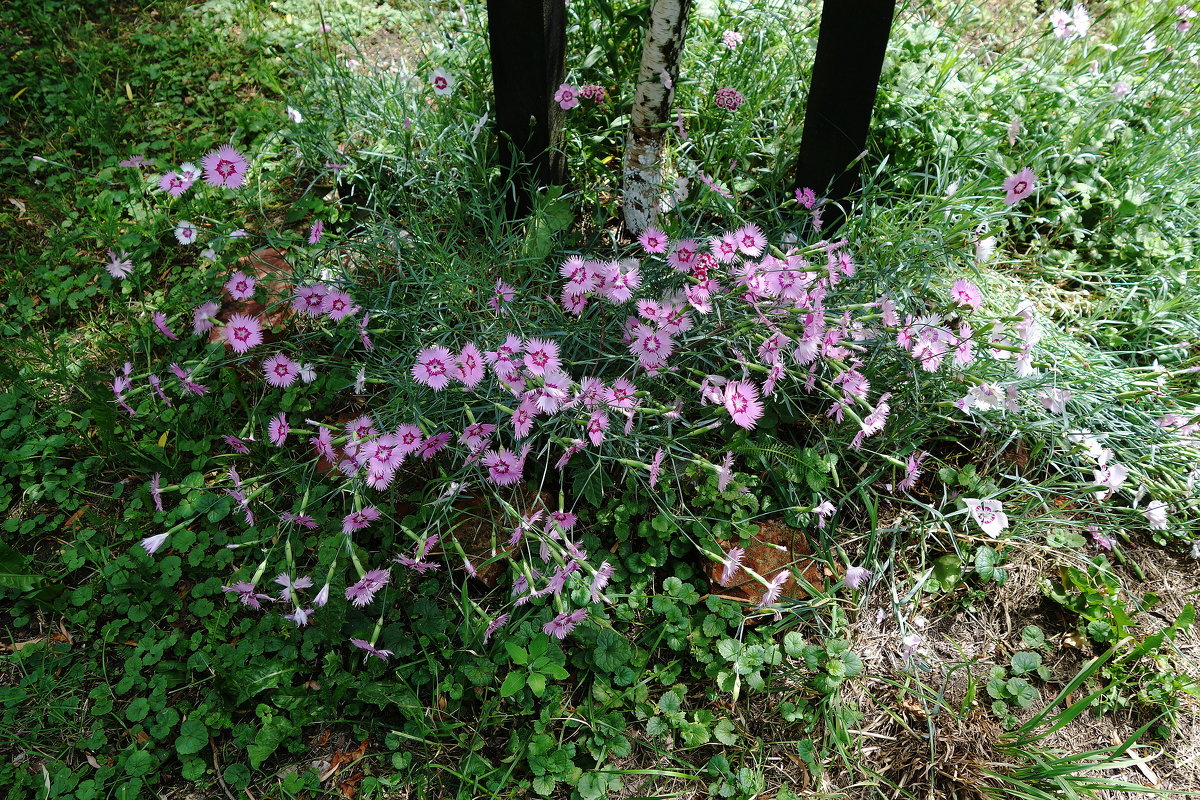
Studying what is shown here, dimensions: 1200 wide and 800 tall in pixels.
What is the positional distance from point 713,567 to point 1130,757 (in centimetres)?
98

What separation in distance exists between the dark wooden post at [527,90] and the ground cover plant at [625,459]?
8 centimetres

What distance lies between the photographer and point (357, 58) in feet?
9.92

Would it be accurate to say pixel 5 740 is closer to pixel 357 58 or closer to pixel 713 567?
pixel 713 567

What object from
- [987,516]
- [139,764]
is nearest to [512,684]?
[139,764]

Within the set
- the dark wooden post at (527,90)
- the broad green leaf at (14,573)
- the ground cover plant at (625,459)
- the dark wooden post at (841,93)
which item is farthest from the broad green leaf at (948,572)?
the broad green leaf at (14,573)

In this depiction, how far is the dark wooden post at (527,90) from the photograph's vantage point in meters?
2.03

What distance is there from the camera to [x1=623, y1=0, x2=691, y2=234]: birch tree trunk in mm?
1929

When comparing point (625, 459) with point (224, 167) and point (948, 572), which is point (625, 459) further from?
point (224, 167)

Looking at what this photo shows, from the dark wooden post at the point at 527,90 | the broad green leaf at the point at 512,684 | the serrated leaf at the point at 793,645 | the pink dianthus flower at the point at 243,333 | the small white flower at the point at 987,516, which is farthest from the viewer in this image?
the dark wooden post at the point at 527,90

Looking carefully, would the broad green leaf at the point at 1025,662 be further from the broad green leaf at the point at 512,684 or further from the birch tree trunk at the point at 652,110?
the birch tree trunk at the point at 652,110

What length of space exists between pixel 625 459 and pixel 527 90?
115cm

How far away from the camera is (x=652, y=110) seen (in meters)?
2.09

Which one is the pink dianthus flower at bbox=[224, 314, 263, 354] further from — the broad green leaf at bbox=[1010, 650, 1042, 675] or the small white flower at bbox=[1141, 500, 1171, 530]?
the small white flower at bbox=[1141, 500, 1171, 530]

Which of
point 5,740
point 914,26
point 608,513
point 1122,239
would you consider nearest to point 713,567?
point 608,513
